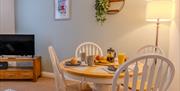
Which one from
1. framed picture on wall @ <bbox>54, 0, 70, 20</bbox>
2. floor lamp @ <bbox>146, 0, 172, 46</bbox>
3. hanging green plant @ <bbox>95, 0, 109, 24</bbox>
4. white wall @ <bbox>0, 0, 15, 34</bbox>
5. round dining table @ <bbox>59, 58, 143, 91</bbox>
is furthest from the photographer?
white wall @ <bbox>0, 0, 15, 34</bbox>

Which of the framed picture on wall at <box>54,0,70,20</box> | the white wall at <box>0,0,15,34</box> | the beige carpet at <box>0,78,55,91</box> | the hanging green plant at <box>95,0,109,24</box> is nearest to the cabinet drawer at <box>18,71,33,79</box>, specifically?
the beige carpet at <box>0,78,55,91</box>

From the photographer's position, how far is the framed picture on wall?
4324mm

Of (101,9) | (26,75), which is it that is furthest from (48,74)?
(101,9)

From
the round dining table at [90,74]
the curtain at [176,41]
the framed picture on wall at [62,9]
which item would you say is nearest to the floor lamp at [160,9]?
the curtain at [176,41]

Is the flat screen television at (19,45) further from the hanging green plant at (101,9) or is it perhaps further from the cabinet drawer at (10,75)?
the hanging green plant at (101,9)

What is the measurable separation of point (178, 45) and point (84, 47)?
141cm

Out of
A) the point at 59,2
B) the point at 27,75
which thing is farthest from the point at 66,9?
the point at 27,75

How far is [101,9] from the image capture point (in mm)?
3838

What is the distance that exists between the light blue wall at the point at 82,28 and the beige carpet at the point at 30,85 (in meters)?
0.51

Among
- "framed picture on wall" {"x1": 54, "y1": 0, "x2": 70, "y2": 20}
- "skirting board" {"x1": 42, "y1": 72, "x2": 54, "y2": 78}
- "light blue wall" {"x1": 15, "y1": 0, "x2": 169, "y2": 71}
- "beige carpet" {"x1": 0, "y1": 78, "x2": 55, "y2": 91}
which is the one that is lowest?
"beige carpet" {"x1": 0, "y1": 78, "x2": 55, "y2": 91}

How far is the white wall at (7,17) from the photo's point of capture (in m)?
4.74

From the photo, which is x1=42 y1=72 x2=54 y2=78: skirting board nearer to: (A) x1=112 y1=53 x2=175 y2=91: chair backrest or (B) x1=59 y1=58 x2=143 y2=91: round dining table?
(B) x1=59 y1=58 x2=143 y2=91: round dining table

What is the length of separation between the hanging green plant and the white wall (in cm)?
218

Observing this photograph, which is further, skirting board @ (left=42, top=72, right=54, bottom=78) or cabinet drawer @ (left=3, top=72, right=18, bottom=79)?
skirting board @ (left=42, top=72, right=54, bottom=78)
